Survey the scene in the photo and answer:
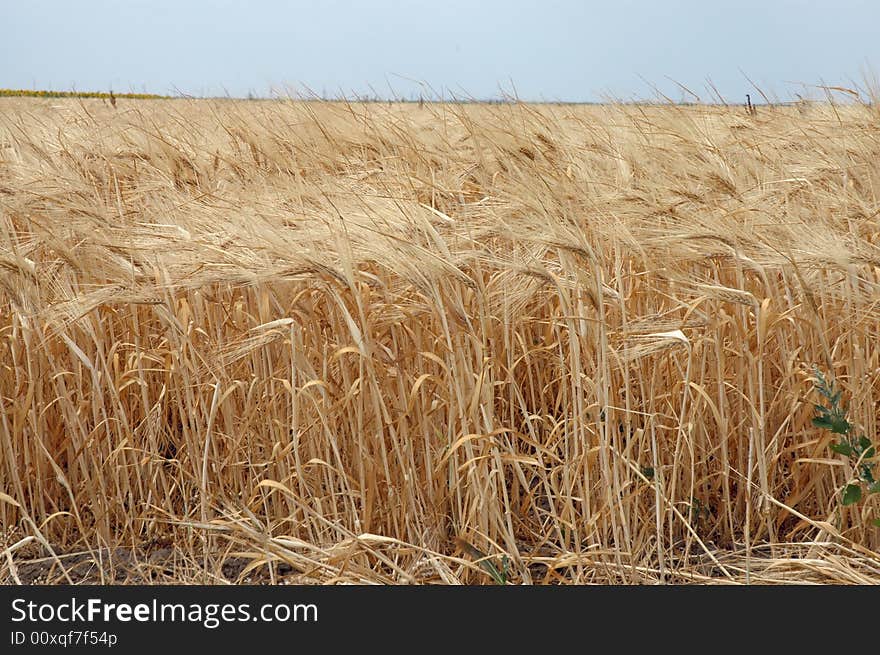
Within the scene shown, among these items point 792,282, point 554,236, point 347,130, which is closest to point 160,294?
point 554,236

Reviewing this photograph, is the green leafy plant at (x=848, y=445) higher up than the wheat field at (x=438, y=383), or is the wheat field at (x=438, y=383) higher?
the wheat field at (x=438, y=383)

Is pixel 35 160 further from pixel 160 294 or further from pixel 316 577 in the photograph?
pixel 316 577

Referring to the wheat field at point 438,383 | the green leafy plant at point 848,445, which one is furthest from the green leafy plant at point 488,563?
the green leafy plant at point 848,445

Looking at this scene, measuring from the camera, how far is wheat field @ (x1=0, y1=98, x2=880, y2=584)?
1.81m

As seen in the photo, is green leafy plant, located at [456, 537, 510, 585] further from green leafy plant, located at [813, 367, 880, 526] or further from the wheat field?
green leafy plant, located at [813, 367, 880, 526]

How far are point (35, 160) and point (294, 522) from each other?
1726 millimetres

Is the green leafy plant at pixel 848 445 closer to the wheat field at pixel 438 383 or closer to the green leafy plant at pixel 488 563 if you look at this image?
the wheat field at pixel 438 383

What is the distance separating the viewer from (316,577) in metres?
1.81

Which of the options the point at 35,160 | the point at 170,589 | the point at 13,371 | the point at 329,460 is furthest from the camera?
the point at 35,160

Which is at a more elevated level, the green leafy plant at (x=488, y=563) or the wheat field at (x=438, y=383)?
the wheat field at (x=438, y=383)

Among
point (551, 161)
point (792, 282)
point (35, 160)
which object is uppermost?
point (35, 160)

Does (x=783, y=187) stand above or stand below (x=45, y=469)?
above

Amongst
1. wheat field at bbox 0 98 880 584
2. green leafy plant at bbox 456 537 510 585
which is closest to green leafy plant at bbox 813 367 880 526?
wheat field at bbox 0 98 880 584

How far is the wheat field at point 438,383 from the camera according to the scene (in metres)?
1.81
